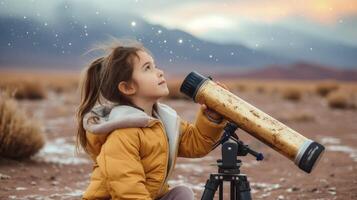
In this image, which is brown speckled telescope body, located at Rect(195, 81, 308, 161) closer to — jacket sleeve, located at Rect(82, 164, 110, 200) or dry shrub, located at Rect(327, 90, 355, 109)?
jacket sleeve, located at Rect(82, 164, 110, 200)

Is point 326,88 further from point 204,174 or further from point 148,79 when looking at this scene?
point 148,79

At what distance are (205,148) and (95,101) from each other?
0.70 m

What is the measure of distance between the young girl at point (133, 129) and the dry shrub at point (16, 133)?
13.9ft

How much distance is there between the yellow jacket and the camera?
10.9ft

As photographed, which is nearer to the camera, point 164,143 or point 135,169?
point 135,169

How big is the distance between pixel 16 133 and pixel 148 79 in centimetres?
476

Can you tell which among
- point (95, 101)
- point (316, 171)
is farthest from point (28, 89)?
point (95, 101)

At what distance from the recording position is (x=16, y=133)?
26.3 ft

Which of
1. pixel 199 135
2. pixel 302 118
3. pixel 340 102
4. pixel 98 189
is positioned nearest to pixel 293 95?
pixel 340 102

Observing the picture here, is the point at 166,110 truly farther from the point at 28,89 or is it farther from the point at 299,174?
the point at 28,89

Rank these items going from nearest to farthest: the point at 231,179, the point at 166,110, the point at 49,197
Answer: the point at 231,179, the point at 166,110, the point at 49,197

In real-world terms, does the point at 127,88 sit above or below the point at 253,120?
above

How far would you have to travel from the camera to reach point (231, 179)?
3.28 m

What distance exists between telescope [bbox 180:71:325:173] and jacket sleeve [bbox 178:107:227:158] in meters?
0.17
